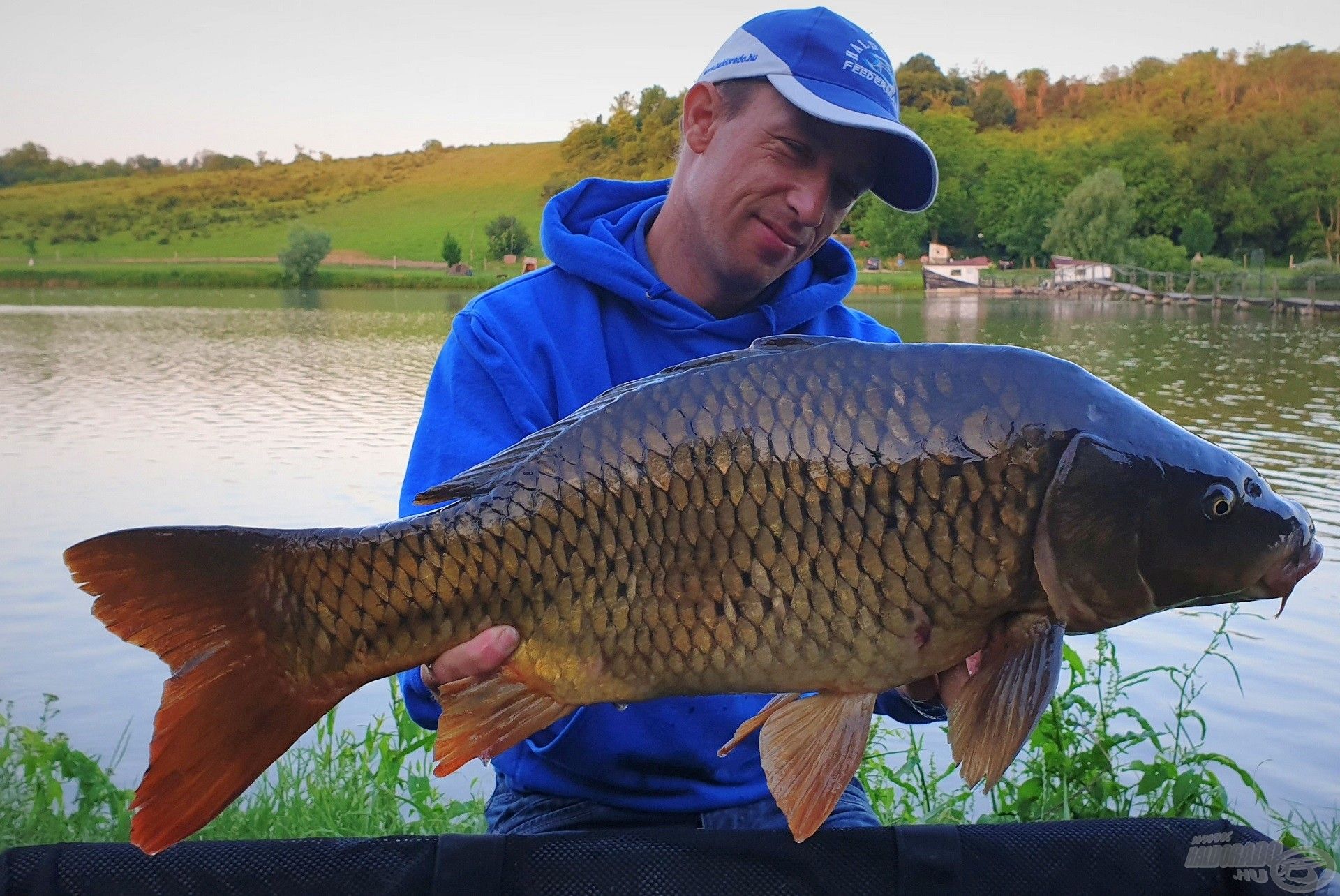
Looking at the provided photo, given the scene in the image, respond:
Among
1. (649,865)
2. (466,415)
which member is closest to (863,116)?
(466,415)

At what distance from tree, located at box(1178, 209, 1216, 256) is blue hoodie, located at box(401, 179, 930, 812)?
5789 centimetres

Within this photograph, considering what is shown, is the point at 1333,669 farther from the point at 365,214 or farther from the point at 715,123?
the point at 365,214

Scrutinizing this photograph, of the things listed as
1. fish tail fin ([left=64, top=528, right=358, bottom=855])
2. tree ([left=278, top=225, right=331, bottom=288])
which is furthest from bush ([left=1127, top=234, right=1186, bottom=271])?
fish tail fin ([left=64, top=528, right=358, bottom=855])

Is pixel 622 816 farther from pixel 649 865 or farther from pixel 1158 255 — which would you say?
pixel 1158 255

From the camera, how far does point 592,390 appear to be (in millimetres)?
1760

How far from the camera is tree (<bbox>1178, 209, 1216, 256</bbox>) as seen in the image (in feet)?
177

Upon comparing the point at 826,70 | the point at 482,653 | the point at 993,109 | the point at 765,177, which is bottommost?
the point at 482,653

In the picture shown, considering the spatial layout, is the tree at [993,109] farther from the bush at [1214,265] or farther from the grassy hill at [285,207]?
the grassy hill at [285,207]

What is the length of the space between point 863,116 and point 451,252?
164 feet

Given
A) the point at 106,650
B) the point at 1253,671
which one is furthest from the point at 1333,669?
the point at 106,650

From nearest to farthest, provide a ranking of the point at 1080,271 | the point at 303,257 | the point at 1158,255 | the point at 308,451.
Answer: the point at 308,451, the point at 303,257, the point at 1080,271, the point at 1158,255

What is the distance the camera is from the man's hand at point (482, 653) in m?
1.22

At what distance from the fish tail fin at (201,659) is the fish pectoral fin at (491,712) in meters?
0.11

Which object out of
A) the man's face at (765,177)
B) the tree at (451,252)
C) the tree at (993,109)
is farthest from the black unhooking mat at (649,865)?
the tree at (993,109)
